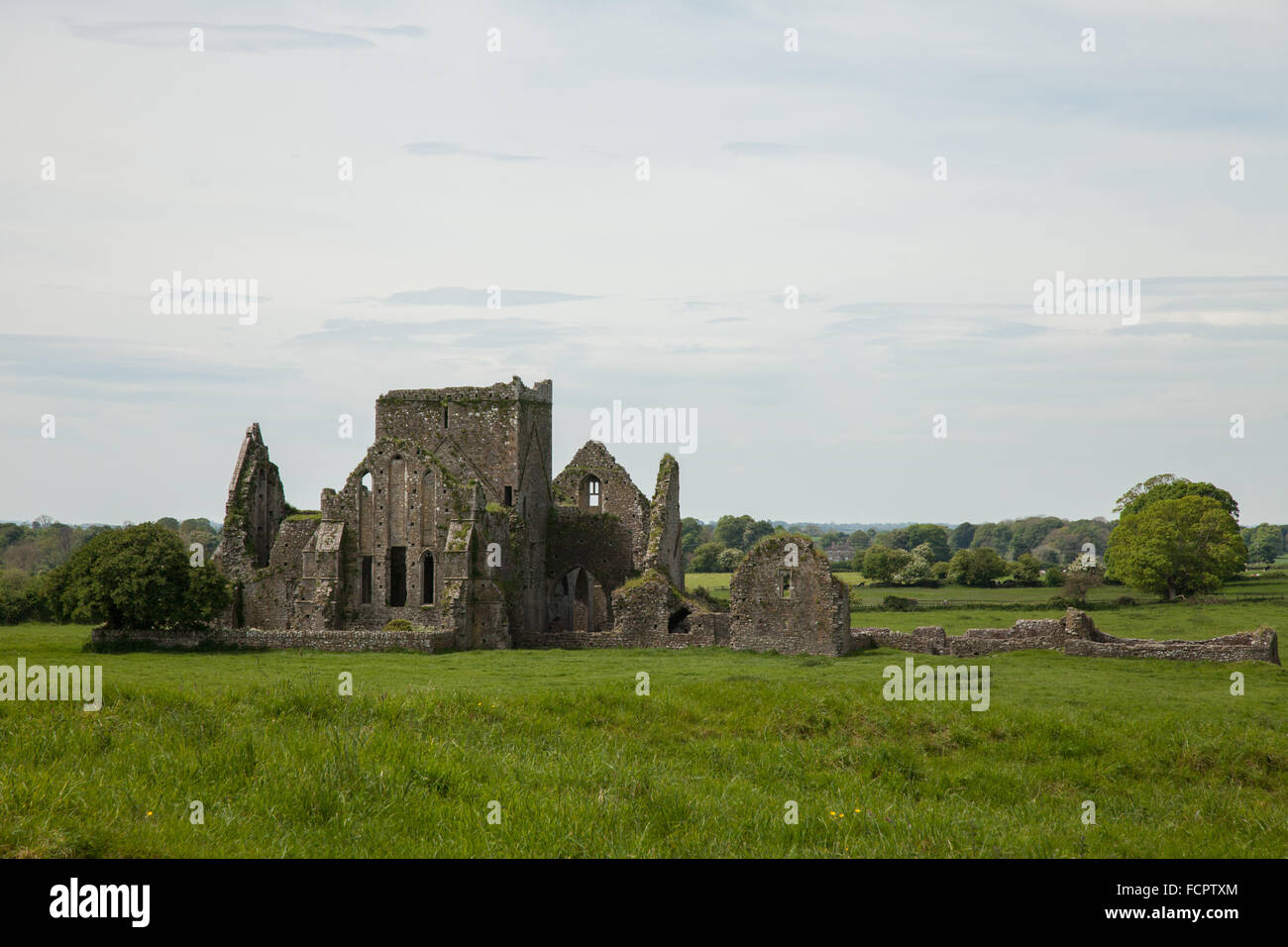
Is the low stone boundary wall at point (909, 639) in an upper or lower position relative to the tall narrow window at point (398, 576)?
lower

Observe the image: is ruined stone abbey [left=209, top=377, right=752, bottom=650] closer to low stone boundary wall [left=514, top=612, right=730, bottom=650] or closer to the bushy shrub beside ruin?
low stone boundary wall [left=514, top=612, right=730, bottom=650]

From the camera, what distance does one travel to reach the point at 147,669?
30.8m

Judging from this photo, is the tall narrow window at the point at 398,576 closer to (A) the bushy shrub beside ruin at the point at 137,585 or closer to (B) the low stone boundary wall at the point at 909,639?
(A) the bushy shrub beside ruin at the point at 137,585

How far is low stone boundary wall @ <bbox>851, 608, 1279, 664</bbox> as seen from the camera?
36156mm

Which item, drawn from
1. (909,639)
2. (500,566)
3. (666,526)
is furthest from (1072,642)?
(500,566)

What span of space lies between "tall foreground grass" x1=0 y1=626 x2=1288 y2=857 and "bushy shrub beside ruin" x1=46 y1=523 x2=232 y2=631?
865 cm

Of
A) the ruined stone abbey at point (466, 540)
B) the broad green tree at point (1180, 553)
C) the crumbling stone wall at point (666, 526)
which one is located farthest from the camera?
the broad green tree at point (1180, 553)

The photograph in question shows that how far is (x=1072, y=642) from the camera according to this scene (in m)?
37.2

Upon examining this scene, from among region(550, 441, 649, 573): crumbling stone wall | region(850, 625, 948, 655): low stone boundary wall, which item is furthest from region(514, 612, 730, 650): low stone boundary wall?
region(550, 441, 649, 573): crumbling stone wall

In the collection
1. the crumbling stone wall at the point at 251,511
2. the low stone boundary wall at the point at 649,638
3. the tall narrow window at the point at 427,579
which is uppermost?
the crumbling stone wall at the point at 251,511

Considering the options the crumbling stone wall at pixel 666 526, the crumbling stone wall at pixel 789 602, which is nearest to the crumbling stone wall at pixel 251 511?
the crumbling stone wall at pixel 666 526

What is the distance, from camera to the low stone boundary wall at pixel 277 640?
3731 centimetres

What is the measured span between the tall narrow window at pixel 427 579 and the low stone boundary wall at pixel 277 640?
234 inches
